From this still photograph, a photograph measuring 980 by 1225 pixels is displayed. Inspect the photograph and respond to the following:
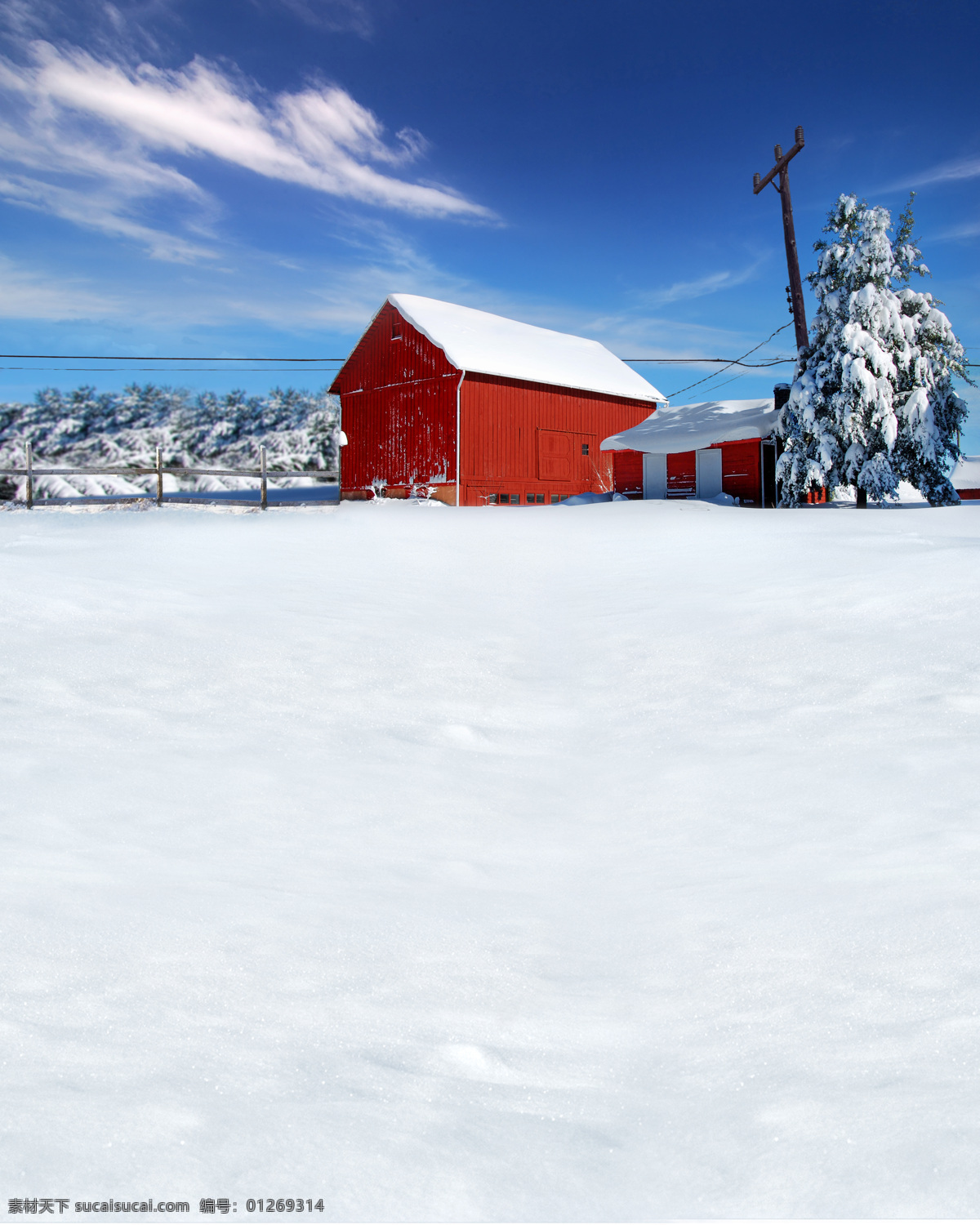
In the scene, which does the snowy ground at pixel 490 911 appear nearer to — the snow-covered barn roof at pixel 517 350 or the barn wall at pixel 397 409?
the barn wall at pixel 397 409

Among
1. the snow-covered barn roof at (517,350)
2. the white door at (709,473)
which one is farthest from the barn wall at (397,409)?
the white door at (709,473)

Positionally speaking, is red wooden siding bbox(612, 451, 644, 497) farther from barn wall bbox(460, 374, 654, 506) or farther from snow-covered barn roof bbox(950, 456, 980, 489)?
snow-covered barn roof bbox(950, 456, 980, 489)

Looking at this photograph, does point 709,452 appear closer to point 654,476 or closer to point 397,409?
point 654,476

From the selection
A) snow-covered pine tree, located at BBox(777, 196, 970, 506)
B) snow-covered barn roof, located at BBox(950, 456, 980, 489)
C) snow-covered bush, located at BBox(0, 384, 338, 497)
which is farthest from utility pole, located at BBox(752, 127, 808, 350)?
snow-covered bush, located at BBox(0, 384, 338, 497)

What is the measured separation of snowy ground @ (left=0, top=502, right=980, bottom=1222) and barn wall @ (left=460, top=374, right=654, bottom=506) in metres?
18.2

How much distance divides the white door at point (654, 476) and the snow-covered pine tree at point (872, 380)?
5152 mm

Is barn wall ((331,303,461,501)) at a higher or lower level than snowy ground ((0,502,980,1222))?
higher

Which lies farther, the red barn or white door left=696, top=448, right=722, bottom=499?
white door left=696, top=448, right=722, bottom=499

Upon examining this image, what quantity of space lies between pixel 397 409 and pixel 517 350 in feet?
16.2

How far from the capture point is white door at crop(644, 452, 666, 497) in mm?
26953

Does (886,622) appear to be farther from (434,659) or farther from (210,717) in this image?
(210,717)

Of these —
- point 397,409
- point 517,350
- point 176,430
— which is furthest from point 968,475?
point 176,430

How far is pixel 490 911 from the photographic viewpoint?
3.05 m

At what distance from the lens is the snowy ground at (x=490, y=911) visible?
1.75m
